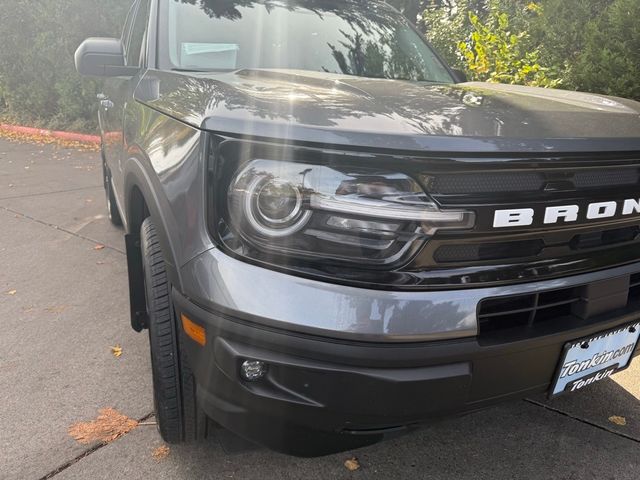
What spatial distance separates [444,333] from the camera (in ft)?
4.62

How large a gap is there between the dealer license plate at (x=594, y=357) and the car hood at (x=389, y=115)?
582mm

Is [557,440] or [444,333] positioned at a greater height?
[444,333]

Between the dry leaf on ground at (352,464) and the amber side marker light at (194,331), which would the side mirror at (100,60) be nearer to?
the amber side marker light at (194,331)

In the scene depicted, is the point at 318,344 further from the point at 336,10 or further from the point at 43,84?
the point at 43,84

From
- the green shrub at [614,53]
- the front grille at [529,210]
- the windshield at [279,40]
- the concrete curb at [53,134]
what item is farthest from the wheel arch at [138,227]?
the concrete curb at [53,134]

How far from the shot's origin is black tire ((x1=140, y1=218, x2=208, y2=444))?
1799 millimetres

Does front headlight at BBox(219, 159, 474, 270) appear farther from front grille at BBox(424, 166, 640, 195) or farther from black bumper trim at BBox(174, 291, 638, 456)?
black bumper trim at BBox(174, 291, 638, 456)

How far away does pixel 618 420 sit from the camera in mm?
2383

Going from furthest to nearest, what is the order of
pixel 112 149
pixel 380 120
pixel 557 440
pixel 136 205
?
pixel 112 149
pixel 136 205
pixel 557 440
pixel 380 120

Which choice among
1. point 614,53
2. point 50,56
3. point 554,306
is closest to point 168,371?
point 554,306

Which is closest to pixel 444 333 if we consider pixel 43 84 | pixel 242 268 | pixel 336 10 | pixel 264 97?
pixel 242 268

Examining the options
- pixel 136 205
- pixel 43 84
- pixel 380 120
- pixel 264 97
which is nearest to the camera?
pixel 380 120

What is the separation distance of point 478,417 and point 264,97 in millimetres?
1652

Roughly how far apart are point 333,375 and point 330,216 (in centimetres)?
41
